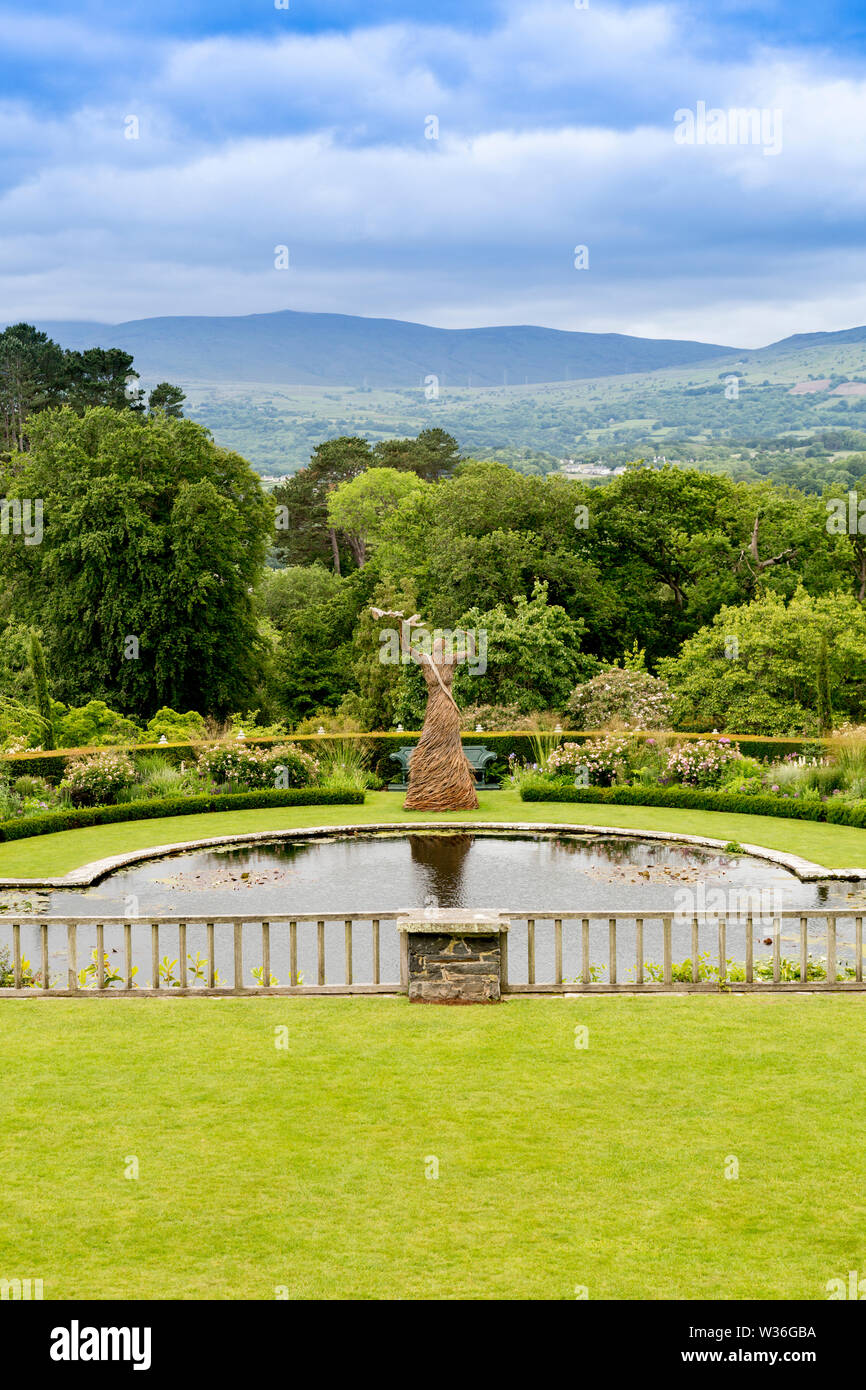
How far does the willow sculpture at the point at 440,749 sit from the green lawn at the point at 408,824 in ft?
1.03

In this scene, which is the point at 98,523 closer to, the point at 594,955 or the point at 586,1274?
the point at 594,955

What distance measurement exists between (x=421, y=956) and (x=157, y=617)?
1118 inches

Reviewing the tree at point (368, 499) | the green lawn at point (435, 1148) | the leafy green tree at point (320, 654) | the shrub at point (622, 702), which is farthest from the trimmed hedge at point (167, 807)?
the tree at point (368, 499)

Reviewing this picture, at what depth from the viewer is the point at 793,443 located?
118750 mm

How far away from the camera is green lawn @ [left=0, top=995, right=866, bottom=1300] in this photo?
5324 millimetres

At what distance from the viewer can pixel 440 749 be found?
2200 cm

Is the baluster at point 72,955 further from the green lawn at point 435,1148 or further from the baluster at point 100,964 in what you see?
the green lawn at point 435,1148

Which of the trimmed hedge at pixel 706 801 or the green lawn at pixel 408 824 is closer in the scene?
the green lawn at pixel 408 824

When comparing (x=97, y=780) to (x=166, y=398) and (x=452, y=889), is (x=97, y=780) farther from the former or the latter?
(x=166, y=398)

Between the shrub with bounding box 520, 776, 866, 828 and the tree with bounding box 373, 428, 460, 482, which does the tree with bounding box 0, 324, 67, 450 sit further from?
the shrub with bounding box 520, 776, 866, 828

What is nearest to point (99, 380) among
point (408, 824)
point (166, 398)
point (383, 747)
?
point (166, 398)

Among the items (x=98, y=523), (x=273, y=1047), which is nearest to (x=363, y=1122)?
(x=273, y=1047)

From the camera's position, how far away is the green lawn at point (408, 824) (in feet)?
58.4

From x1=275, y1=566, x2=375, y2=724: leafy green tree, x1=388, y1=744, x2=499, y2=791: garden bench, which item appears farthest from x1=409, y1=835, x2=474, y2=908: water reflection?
x1=275, y1=566, x2=375, y2=724: leafy green tree
